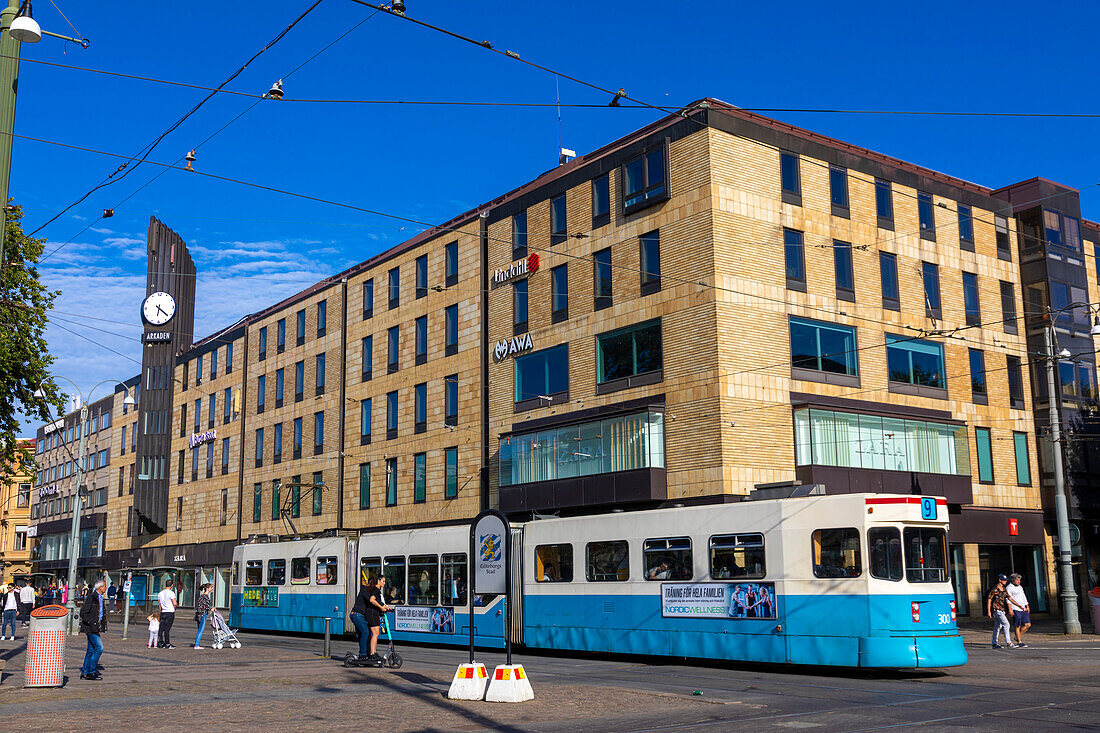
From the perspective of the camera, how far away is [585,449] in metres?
35.2

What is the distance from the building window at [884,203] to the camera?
123 feet

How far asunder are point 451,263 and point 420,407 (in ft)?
20.8

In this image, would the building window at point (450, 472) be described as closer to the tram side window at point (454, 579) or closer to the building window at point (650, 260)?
the building window at point (650, 260)

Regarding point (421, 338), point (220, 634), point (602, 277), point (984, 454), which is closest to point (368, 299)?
point (421, 338)

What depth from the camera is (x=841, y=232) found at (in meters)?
36.1

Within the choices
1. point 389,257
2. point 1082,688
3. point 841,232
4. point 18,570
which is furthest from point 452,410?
point 18,570

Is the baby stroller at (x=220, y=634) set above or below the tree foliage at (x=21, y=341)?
below

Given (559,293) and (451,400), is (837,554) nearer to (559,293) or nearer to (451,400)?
(559,293)

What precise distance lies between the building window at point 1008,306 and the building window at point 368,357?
27183 mm

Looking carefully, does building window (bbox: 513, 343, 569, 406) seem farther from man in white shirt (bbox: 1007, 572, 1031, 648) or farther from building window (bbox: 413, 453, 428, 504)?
man in white shirt (bbox: 1007, 572, 1031, 648)

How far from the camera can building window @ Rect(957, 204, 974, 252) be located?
131ft

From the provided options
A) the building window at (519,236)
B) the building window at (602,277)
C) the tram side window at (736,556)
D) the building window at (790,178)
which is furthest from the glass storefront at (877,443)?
the tram side window at (736,556)

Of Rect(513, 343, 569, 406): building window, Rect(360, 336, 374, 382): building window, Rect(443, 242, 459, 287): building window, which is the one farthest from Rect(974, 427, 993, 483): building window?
Rect(360, 336, 374, 382): building window

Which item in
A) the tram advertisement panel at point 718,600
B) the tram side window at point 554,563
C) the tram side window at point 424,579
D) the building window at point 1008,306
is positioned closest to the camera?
the tram advertisement panel at point 718,600
